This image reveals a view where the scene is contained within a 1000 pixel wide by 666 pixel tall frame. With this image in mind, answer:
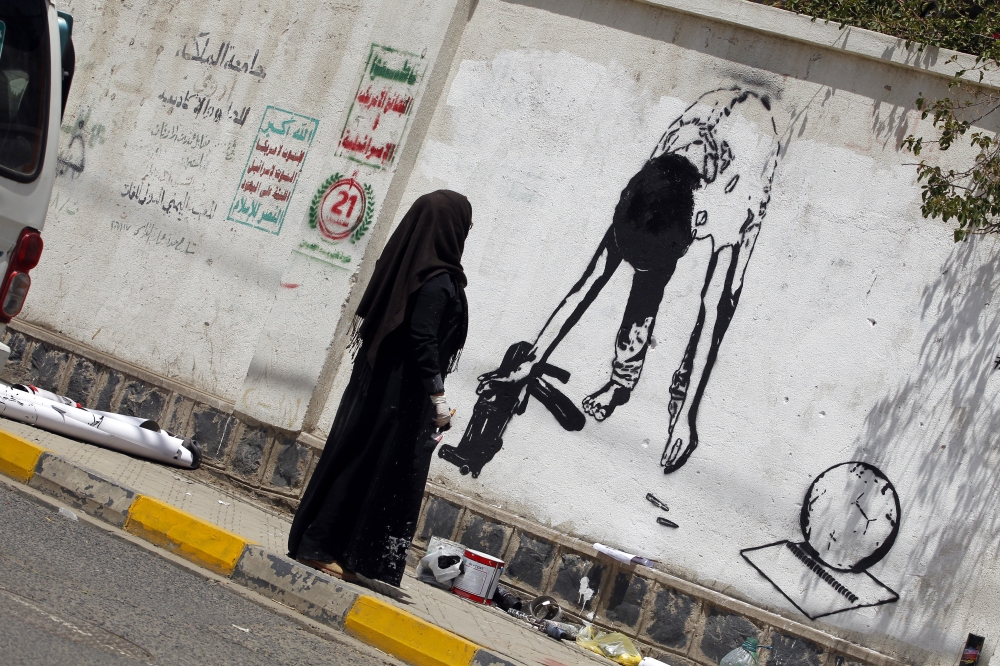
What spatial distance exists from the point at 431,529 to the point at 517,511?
52cm

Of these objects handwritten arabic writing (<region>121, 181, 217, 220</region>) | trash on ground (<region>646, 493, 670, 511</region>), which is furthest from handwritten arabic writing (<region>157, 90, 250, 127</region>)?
trash on ground (<region>646, 493, 670, 511</region>)

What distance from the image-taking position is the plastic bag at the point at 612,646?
18.1 ft

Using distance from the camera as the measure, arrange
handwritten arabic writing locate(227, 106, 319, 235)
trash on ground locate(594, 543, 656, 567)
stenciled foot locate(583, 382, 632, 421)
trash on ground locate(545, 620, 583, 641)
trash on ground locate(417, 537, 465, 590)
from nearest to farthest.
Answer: trash on ground locate(545, 620, 583, 641)
trash on ground locate(417, 537, 465, 590)
trash on ground locate(594, 543, 656, 567)
stenciled foot locate(583, 382, 632, 421)
handwritten arabic writing locate(227, 106, 319, 235)

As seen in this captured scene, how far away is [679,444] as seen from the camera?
5906mm

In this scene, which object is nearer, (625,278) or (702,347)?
(702,347)

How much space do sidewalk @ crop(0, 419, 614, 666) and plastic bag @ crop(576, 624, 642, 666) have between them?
9 cm

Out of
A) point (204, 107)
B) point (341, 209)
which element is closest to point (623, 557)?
point (341, 209)

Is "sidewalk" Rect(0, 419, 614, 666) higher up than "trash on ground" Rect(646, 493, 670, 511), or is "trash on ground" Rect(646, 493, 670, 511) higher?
"trash on ground" Rect(646, 493, 670, 511)

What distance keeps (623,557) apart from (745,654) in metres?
0.82

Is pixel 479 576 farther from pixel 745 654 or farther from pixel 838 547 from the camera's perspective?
pixel 838 547

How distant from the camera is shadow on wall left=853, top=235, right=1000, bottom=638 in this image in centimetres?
544

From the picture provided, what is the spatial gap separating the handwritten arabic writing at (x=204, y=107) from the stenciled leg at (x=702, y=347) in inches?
128

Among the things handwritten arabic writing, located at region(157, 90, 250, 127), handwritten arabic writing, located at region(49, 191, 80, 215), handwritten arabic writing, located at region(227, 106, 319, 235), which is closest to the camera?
handwritten arabic writing, located at region(227, 106, 319, 235)

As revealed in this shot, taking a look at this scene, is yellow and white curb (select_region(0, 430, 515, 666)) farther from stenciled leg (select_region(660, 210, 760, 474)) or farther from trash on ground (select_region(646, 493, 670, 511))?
stenciled leg (select_region(660, 210, 760, 474))
